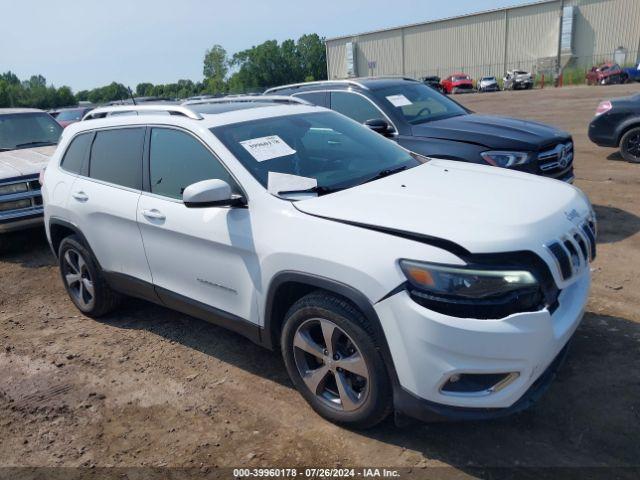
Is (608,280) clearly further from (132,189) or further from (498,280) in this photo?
(132,189)

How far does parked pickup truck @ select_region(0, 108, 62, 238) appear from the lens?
22.3 feet

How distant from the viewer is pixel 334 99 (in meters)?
6.97

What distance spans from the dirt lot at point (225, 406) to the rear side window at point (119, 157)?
132 cm

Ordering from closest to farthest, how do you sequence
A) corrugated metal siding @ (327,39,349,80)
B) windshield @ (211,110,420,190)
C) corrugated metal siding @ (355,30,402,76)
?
windshield @ (211,110,420,190)
corrugated metal siding @ (355,30,402,76)
corrugated metal siding @ (327,39,349,80)

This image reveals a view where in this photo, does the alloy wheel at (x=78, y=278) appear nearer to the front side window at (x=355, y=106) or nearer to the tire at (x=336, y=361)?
the tire at (x=336, y=361)

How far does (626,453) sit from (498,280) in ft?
3.77

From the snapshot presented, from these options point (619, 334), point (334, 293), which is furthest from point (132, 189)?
point (619, 334)

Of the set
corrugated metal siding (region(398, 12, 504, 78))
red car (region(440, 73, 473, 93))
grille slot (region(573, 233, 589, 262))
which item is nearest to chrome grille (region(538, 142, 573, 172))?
grille slot (region(573, 233, 589, 262))

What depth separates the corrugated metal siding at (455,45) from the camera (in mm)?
54875

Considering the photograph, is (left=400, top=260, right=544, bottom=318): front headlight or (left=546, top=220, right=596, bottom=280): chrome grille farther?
(left=546, top=220, right=596, bottom=280): chrome grille

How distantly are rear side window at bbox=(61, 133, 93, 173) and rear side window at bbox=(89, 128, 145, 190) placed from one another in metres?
0.15

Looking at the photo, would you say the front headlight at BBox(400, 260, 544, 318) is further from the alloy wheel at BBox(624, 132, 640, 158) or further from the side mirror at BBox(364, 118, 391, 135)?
the alloy wheel at BBox(624, 132, 640, 158)

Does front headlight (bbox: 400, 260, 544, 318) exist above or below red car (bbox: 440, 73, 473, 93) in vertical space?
above

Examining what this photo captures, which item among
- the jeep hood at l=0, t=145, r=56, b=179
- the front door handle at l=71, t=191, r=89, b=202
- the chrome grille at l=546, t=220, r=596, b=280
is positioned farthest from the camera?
the jeep hood at l=0, t=145, r=56, b=179
